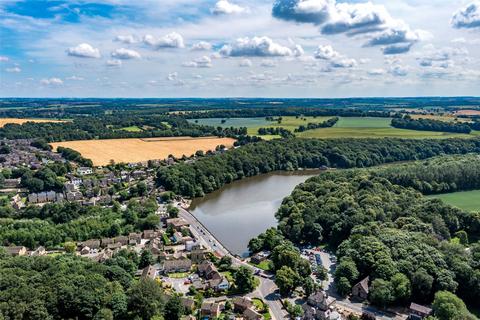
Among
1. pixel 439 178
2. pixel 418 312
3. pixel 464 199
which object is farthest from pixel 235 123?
pixel 418 312

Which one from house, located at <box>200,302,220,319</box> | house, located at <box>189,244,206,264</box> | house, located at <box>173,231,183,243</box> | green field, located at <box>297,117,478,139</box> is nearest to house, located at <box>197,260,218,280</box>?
house, located at <box>189,244,206,264</box>

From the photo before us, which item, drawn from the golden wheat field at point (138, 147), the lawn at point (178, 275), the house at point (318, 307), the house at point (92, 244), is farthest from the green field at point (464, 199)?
the golden wheat field at point (138, 147)

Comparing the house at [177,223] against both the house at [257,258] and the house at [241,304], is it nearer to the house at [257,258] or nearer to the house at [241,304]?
the house at [257,258]

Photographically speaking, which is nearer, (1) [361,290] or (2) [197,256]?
(1) [361,290]

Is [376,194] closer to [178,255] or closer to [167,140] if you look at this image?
[178,255]

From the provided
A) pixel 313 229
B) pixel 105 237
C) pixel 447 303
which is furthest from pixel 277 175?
pixel 447 303

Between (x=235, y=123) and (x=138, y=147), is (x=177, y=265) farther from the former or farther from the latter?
(x=235, y=123)
